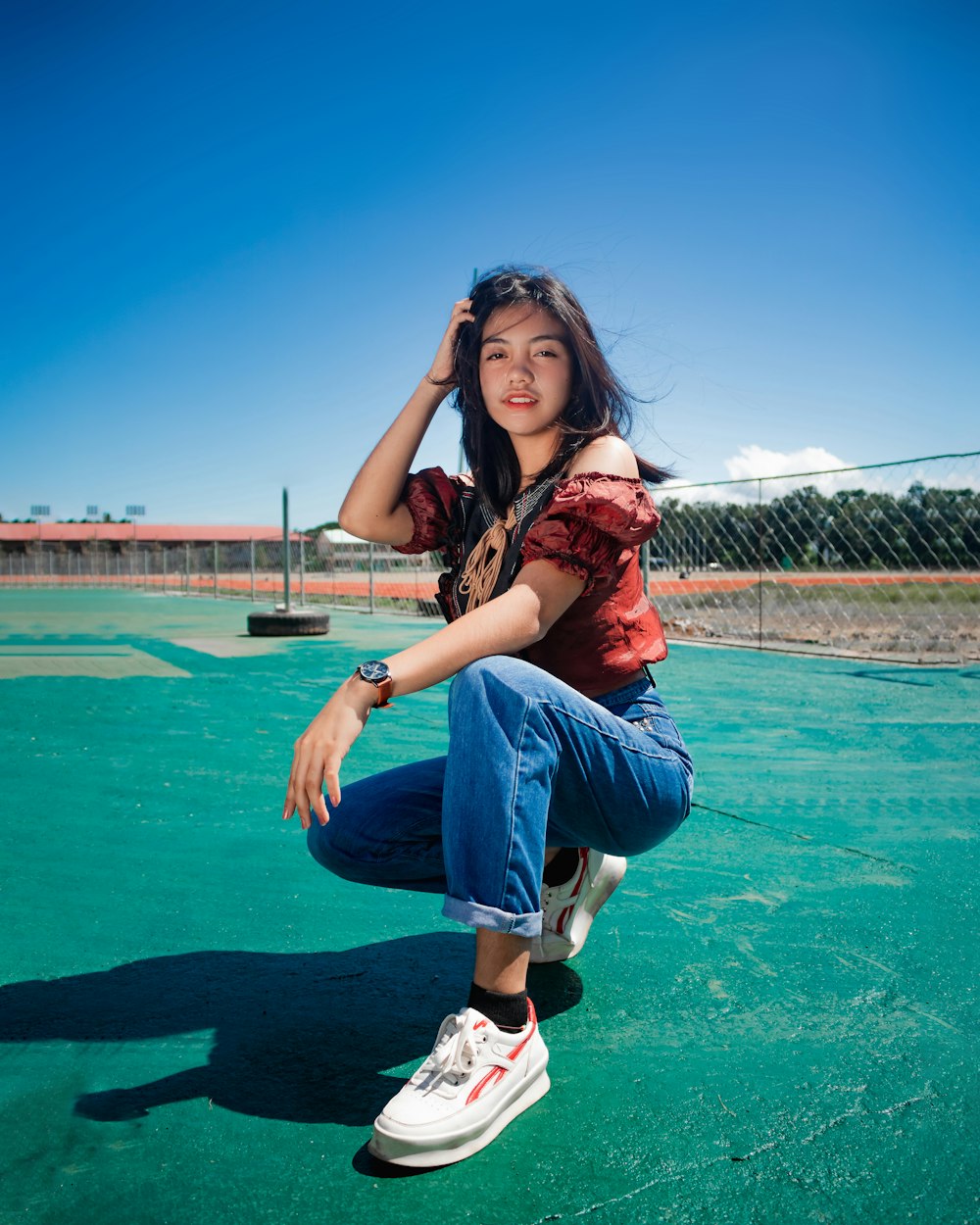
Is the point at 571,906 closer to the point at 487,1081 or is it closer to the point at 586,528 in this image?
the point at 487,1081

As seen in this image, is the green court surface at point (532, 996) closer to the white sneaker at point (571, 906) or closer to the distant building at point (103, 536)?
the white sneaker at point (571, 906)

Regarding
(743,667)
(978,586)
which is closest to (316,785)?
(743,667)

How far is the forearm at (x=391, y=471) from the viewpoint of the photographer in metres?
1.71

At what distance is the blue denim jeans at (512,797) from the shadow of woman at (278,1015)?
0.21m

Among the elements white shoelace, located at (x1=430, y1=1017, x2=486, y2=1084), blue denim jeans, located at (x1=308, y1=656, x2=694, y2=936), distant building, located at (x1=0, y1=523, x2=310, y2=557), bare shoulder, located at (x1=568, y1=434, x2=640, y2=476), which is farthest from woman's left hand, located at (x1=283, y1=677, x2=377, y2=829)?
distant building, located at (x1=0, y1=523, x2=310, y2=557)

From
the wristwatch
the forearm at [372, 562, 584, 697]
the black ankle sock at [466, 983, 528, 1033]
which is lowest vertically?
the black ankle sock at [466, 983, 528, 1033]

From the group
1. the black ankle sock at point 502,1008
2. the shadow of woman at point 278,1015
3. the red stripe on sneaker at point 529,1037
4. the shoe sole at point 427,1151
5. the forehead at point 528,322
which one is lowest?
the shadow of woman at point 278,1015

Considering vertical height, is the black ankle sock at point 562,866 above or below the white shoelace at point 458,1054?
above

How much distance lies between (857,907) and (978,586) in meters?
6.29

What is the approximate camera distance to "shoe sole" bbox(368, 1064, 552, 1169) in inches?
43.7

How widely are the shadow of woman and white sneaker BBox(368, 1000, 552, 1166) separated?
0.11m

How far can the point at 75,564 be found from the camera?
32.1 m

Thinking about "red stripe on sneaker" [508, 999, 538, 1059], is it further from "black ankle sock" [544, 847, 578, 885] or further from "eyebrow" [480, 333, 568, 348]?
"eyebrow" [480, 333, 568, 348]

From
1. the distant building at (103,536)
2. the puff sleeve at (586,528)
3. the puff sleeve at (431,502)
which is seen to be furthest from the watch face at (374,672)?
the distant building at (103,536)
